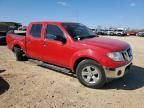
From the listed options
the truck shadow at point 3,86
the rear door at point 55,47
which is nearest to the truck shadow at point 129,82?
the rear door at point 55,47

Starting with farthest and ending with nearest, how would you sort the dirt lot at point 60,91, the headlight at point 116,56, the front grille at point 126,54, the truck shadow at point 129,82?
the truck shadow at point 129,82 → the front grille at point 126,54 → the headlight at point 116,56 → the dirt lot at point 60,91

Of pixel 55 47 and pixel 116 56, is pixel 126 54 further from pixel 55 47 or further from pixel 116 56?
pixel 55 47

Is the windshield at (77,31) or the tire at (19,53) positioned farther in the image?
the tire at (19,53)

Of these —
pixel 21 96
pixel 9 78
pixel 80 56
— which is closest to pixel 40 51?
pixel 9 78

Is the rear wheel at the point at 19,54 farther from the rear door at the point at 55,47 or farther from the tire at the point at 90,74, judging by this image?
the tire at the point at 90,74

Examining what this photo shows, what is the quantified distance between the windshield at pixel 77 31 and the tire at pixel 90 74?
38.6 inches

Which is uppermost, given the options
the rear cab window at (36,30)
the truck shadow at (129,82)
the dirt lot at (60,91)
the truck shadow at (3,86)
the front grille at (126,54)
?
the rear cab window at (36,30)

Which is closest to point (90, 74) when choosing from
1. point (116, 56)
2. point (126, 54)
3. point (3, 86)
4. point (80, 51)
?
point (80, 51)

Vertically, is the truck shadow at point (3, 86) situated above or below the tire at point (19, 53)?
below

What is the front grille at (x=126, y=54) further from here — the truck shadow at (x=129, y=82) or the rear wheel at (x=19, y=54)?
the rear wheel at (x=19, y=54)

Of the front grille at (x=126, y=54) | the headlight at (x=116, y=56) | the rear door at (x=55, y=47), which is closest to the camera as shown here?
the headlight at (x=116, y=56)

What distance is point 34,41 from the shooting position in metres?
8.02

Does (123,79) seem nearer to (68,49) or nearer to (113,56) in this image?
(113,56)

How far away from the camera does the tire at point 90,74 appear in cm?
606
